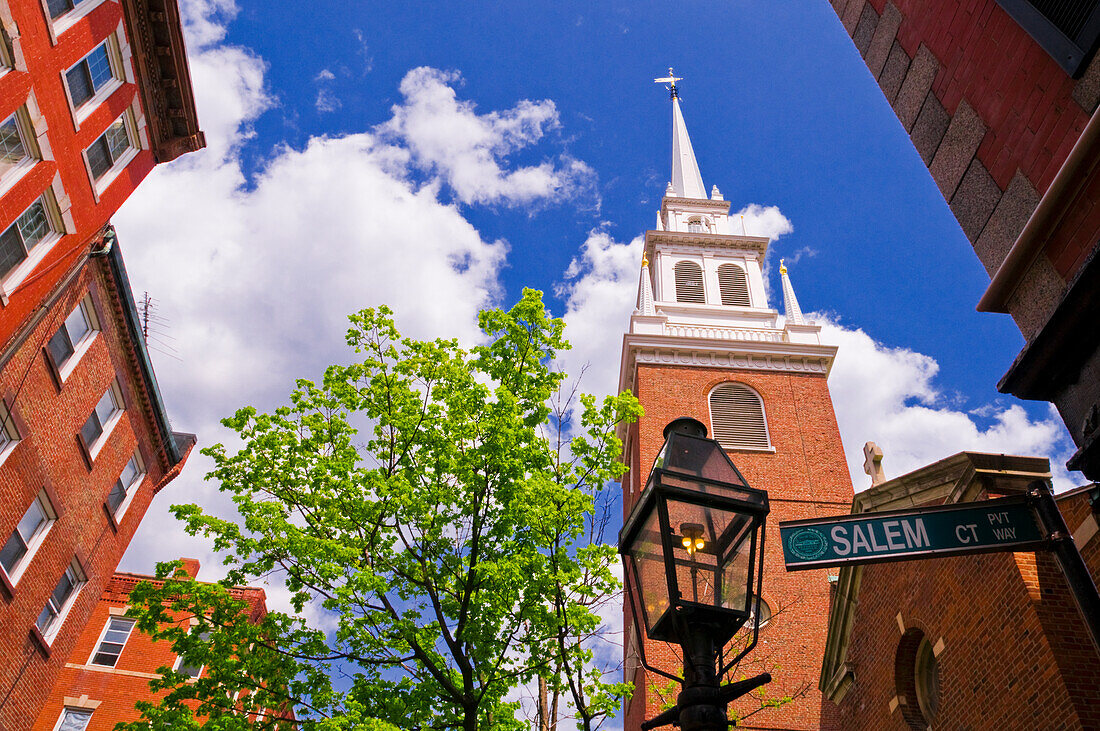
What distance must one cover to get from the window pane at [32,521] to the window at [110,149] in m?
7.45

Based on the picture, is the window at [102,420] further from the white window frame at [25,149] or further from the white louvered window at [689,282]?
the white louvered window at [689,282]

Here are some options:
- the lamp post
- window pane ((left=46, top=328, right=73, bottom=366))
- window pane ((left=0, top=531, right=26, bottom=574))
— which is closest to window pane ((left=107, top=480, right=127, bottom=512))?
window pane ((left=0, top=531, right=26, bottom=574))

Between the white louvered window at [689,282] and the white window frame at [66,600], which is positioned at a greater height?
the white louvered window at [689,282]

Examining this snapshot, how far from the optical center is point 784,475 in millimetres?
26016

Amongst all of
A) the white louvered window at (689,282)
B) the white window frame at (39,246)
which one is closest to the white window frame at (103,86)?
the white window frame at (39,246)

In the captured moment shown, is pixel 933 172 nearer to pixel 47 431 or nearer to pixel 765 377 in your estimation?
pixel 47 431

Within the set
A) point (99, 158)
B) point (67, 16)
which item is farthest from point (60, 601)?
point (67, 16)

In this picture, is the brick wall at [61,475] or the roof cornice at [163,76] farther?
the roof cornice at [163,76]

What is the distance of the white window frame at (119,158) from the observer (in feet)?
54.7

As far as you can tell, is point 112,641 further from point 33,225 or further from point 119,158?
point 119,158

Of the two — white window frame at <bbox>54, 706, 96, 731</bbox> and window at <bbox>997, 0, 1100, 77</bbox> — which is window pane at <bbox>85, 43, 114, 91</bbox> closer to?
window at <bbox>997, 0, 1100, 77</bbox>

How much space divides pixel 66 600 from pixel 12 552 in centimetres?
286

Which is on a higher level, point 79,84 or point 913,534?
point 79,84

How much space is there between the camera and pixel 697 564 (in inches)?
161
